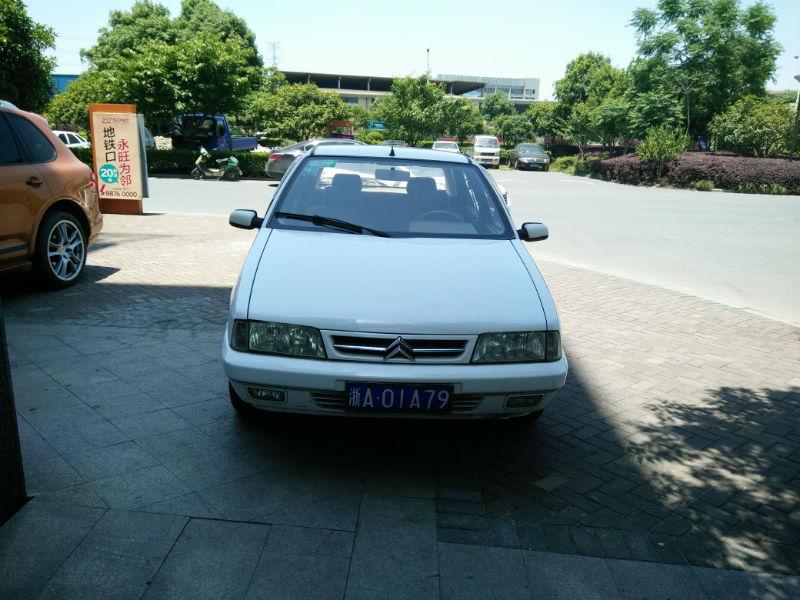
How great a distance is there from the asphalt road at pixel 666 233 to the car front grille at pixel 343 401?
5095 mm

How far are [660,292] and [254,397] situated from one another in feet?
19.5

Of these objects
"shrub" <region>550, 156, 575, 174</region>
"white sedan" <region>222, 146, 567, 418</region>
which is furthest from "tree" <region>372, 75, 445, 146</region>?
"white sedan" <region>222, 146, 567, 418</region>

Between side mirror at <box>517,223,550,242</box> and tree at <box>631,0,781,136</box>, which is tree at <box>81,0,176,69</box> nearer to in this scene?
tree at <box>631,0,781,136</box>

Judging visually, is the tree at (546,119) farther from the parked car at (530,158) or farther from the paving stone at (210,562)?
the paving stone at (210,562)

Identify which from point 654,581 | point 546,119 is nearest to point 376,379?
point 654,581

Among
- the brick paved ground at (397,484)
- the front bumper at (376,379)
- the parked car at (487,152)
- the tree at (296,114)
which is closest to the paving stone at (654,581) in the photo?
the brick paved ground at (397,484)

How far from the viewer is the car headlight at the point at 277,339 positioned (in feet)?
9.96

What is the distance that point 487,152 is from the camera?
37469 mm

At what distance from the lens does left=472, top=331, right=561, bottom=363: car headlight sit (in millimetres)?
3084

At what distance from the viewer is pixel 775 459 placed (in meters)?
3.68

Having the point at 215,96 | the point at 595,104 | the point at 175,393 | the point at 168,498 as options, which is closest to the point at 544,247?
the point at 175,393

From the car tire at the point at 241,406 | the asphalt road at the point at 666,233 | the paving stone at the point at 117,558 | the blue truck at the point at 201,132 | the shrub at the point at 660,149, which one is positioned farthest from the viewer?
the shrub at the point at 660,149

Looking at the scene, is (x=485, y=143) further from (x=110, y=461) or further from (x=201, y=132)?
(x=110, y=461)

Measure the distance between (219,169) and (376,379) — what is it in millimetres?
20773
